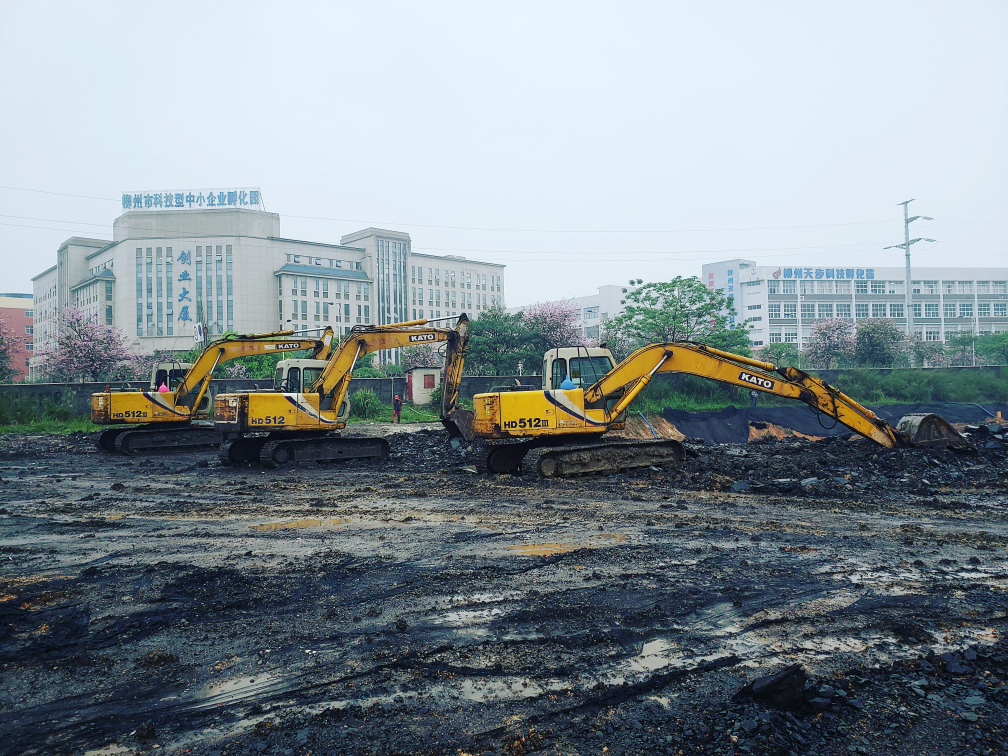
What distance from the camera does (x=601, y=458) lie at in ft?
42.0

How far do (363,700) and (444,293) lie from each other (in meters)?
97.4

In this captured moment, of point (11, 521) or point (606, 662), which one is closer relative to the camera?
point (606, 662)

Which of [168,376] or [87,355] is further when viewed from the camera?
[87,355]

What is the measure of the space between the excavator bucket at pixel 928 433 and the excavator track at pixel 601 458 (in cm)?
458

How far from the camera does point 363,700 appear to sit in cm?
378

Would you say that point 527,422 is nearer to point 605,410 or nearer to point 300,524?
point 605,410

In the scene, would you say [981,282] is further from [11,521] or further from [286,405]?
[11,521]

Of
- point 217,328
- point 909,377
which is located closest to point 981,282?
point 909,377

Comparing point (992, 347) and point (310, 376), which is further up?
point (992, 347)

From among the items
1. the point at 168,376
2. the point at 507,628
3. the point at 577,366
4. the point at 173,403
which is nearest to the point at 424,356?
the point at 168,376

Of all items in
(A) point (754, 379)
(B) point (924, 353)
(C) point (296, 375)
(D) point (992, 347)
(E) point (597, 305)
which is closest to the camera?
(A) point (754, 379)

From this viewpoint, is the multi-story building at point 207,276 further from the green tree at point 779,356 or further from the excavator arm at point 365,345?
the excavator arm at point 365,345

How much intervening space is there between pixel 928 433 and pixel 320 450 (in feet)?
44.2

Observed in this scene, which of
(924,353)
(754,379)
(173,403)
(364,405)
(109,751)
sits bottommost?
(109,751)
